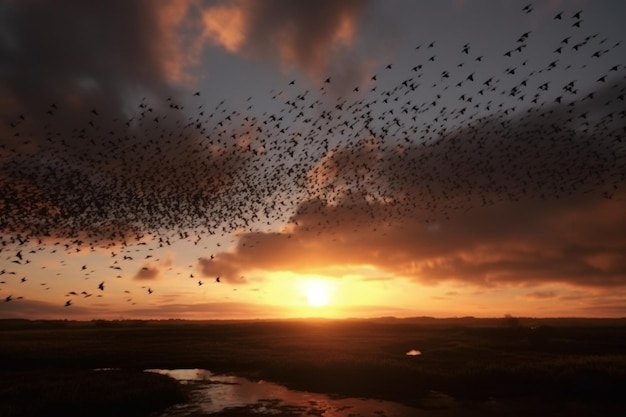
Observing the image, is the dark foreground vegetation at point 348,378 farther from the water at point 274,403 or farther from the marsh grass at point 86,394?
the water at point 274,403

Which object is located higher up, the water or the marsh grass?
the marsh grass

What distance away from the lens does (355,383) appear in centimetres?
3888

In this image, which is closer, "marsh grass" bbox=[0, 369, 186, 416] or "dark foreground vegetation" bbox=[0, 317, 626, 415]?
"marsh grass" bbox=[0, 369, 186, 416]

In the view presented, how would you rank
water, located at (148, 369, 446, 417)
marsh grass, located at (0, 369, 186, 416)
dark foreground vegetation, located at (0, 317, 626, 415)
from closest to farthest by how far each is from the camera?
1. marsh grass, located at (0, 369, 186, 416)
2. water, located at (148, 369, 446, 417)
3. dark foreground vegetation, located at (0, 317, 626, 415)

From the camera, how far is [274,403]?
32.8m

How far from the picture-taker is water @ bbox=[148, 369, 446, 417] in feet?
98.4

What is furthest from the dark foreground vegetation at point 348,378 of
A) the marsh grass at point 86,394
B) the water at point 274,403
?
the water at point 274,403

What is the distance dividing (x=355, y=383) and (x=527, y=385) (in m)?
13.8

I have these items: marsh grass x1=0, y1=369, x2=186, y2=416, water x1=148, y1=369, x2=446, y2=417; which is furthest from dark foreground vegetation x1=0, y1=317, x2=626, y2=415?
water x1=148, y1=369, x2=446, y2=417

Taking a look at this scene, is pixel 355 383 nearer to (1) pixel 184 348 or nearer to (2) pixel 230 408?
(2) pixel 230 408

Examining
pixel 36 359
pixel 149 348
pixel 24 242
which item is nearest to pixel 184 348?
pixel 149 348

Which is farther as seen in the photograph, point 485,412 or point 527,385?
point 527,385

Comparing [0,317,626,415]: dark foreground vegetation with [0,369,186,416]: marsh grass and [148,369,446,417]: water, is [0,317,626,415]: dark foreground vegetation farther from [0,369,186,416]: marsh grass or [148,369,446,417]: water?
[148,369,446,417]: water

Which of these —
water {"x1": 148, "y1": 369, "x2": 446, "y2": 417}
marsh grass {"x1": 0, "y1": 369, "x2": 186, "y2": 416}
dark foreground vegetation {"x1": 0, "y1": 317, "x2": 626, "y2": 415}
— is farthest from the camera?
dark foreground vegetation {"x1": 0, "y1": 317, "x2": 626, "y2": 415}
